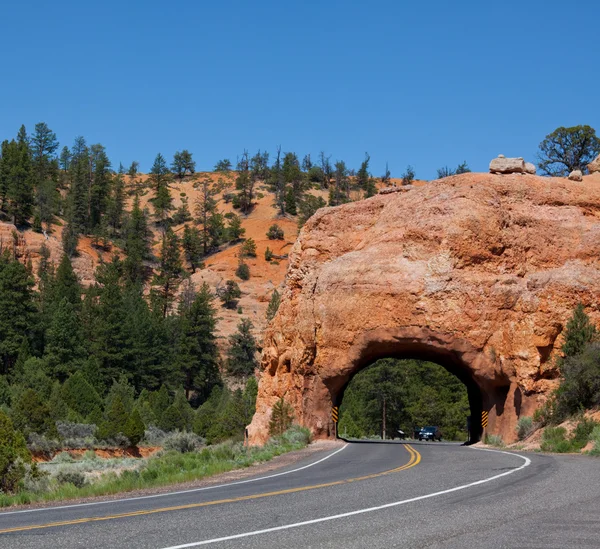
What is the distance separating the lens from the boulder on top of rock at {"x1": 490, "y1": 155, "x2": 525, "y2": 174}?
37.8 meters

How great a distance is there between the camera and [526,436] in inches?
1169

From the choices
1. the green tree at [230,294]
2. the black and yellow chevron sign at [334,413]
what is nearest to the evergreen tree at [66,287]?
the green tree at [230,294]

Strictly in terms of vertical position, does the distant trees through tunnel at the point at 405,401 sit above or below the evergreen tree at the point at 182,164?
below

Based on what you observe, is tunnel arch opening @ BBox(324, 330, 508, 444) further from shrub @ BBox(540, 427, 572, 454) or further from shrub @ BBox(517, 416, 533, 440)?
shrub @ BBox(540, 427, 572, 454)

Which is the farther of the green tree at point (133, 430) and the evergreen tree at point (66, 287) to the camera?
the evergreen tree at point (66, 287)

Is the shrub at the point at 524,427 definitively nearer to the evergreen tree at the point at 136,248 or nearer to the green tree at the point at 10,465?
the green tree at the point at 10,465

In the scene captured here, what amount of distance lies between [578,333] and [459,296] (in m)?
4.94

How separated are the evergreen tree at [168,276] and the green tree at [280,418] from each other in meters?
55.0

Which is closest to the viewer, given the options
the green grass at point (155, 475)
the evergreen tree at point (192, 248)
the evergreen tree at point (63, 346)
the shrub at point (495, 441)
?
the green grass at point (155, 475)

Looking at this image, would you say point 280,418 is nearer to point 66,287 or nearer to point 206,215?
point 66,287

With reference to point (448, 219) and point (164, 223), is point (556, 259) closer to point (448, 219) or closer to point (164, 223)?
point (448, 219)

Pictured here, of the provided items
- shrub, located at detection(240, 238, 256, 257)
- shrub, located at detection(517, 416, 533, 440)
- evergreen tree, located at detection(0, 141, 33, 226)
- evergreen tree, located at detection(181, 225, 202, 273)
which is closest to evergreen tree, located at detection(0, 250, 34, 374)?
evergreen tree, located at detection(0, 141, 33, 226)

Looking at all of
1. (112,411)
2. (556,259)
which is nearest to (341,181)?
(112,411)

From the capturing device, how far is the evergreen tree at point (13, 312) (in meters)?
67.1
